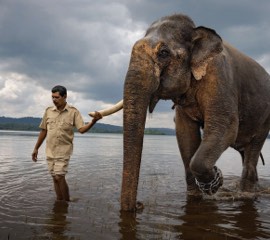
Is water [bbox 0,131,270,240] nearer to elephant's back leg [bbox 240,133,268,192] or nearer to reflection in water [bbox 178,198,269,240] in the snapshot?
reflection in water [bbox 178,198,269,240]

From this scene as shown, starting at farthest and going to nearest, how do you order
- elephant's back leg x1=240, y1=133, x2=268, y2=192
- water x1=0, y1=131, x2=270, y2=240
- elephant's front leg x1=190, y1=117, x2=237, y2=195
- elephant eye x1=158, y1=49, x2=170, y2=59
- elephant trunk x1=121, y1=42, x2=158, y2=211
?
elephant's back leg x1=240, y1=133, x2=268, y2=192
elephant's front leg x1=190, y1=117, x2=237, y2=195
elephant eye x1=158, y1=49, x2=170, y2=59
elephant trunk x1=121, y1=42, x2=158, y2=211
water x1=0, y1=131, x2=270, y2=240

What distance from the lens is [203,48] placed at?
20.9 feet

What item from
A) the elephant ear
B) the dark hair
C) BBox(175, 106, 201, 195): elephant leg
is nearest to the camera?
the elephant ear

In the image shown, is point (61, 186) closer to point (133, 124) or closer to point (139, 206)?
point (139, 206)

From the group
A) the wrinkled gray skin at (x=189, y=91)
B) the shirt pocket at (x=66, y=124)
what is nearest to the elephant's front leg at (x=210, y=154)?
the wrinkled gray skin at (x=189, y=91)

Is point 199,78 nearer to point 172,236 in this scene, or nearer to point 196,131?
point 196,131

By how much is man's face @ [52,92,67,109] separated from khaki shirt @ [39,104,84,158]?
0.09m

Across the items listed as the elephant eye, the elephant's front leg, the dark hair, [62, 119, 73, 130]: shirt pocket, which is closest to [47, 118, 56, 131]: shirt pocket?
[62, 119, 73, 130]: shirt pocket

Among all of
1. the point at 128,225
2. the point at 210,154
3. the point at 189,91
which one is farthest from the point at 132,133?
the point at 189,91

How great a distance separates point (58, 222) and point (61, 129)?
174 cm

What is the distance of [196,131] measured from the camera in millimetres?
7512

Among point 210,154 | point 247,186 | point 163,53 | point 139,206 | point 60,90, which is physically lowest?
point 139,206

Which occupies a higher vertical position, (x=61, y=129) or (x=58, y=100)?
(x=58, y=100)

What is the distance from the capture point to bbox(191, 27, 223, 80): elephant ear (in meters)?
6.30
